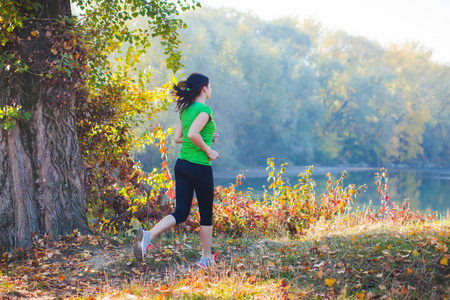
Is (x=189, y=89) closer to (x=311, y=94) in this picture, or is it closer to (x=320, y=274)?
(x=320, y=274)

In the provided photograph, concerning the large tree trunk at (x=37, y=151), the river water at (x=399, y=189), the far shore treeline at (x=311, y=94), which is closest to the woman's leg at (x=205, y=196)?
the large tree trunk at (x=37, y=151)

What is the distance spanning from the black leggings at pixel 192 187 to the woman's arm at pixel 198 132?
16 centimetres

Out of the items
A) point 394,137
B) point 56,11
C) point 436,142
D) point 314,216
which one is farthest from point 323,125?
point 56,11

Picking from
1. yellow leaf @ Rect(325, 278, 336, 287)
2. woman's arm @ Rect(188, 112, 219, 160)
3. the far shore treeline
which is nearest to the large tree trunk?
woman's arm @ Rect(188, 112, 219, 160)

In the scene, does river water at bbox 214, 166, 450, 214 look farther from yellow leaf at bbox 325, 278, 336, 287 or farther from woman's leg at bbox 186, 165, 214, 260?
yellow leaf at bbox 325, 278, 336, 287

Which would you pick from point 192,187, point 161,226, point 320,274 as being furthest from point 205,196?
point 320,274

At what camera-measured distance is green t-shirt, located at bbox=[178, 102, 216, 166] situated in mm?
4027

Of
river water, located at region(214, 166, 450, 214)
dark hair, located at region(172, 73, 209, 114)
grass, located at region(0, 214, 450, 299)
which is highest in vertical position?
dark hair, located at region(172, 73, 209, 114)

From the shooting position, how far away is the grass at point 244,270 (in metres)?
3.57

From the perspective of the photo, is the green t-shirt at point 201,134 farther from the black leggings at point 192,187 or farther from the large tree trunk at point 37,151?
the large tree trunk at point 37,151

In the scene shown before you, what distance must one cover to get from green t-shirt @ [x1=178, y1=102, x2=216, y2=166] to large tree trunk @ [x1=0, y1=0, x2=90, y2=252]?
1.84 m

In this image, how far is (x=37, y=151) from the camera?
16.4 feet

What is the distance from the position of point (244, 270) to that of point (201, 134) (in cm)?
137

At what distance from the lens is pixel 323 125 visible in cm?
4306
